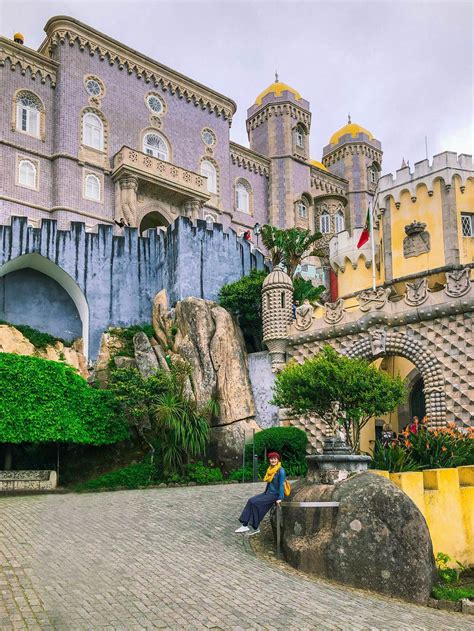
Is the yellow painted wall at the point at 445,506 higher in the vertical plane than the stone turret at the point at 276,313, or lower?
lower

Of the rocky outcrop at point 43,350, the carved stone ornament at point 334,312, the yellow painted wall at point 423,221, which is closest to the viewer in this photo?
the carved stone ornament at point 334,312

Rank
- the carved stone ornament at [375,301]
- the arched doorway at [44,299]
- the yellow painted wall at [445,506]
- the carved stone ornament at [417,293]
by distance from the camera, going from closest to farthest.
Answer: the yellow painted wall at [445,506]
the carved stone ornament at [417,293]
the carved stone ornament at [375,301]
the arched doorway at [44,299]

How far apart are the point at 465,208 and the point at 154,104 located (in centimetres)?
1873

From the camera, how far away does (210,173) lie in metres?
39.0

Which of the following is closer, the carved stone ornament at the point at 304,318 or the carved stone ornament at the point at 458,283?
the carved stone ornament at the point at 458,283

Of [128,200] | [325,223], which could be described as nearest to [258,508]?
[128,200]

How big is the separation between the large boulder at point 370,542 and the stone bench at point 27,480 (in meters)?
10.4

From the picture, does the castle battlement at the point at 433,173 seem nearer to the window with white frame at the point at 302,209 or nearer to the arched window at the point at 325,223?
the window with white frame at the point at 302,209

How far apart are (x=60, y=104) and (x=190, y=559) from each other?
28.7 m

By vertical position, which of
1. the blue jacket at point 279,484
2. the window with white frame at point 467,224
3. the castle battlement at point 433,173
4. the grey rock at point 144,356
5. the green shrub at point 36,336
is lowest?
the blue jacket at point 279,484

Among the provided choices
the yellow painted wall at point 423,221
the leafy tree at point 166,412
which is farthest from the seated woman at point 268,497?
the yellow painted wall at point 423,221

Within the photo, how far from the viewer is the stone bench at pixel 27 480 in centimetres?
1723

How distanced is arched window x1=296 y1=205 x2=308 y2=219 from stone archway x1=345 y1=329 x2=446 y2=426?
77.2ft

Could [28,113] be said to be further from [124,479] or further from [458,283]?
[458,283]
